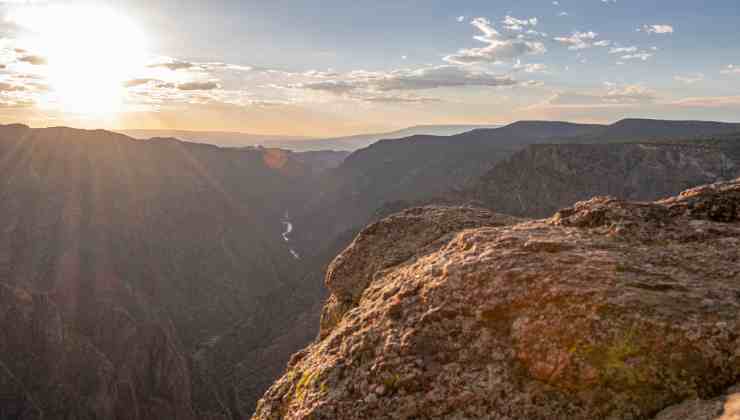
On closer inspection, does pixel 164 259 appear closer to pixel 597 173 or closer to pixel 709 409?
pixel 597 173

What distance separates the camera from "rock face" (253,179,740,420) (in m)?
7.07

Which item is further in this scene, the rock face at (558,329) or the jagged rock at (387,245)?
the jagged rock at (387,245)

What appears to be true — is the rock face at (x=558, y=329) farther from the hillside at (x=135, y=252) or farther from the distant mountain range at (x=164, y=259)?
the hillside at (x=135, y=252)

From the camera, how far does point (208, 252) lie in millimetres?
134375

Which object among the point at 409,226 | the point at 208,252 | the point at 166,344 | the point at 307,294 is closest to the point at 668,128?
the point at 307,294

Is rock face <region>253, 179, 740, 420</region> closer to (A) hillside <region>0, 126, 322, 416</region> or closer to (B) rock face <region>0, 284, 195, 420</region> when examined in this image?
(B) rock face <region>0, 284, 195, 420</region>

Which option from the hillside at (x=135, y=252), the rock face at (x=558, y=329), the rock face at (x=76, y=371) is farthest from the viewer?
the hillside at (x=135, y=252)

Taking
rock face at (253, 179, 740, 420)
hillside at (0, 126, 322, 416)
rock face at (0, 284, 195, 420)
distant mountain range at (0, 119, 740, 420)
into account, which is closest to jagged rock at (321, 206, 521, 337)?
rock face at (253, 179, 740, 420)

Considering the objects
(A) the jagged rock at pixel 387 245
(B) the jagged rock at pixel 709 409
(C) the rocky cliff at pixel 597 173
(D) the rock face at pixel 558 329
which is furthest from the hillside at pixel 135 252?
(B) the jagged rock at pixel 709 409

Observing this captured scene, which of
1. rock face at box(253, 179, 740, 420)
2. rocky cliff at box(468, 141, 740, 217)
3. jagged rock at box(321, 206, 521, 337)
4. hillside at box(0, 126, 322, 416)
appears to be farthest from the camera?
rocky cliff at box(468, 141, 740, 217)

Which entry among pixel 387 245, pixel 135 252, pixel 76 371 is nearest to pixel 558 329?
pixel 387 245

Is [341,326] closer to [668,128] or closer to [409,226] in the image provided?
[409,226]

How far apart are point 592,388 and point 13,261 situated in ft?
380

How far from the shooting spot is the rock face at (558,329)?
7066 millimetres
